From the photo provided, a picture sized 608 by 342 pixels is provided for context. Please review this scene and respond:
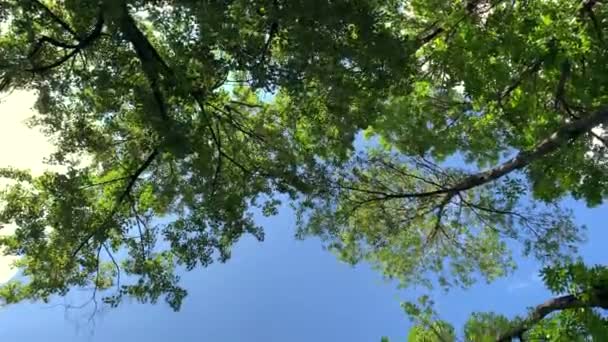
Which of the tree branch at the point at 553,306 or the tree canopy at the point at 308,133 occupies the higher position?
the tree canopy at the point at 308,133

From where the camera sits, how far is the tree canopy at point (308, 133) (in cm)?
582

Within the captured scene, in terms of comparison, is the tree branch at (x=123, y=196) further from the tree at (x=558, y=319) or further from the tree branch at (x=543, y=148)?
the tree branch at (x=543, y=148)

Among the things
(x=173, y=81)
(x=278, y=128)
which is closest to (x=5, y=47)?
(x=173, y=81)

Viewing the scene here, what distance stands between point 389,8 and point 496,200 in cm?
384

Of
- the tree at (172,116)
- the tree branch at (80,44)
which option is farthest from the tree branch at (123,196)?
the tree branch at (80,44)

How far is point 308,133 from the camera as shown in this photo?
839 centimetres

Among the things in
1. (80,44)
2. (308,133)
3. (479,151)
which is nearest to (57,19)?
(80,44)

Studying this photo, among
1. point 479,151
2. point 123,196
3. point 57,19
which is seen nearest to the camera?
point 57,19

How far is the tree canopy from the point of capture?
5.82m

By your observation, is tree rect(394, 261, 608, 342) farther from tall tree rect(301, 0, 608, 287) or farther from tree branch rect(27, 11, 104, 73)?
tree branch rect(27, 11, 104, 73)

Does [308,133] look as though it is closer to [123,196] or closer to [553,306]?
[123,196]

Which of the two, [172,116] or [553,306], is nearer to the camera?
[553,306]

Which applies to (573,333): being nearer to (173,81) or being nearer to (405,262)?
(173,81)

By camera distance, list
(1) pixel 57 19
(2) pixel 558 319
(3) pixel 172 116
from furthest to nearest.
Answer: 1. (3) pixel 172 116
2. (1) pixel 57 19
3. (2) pixel 558 319
